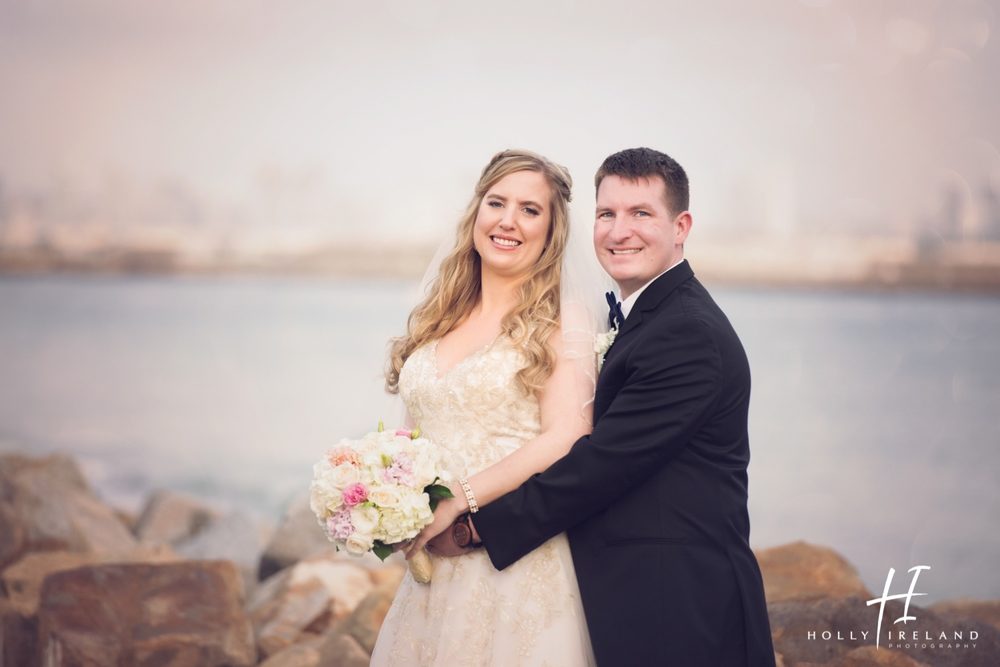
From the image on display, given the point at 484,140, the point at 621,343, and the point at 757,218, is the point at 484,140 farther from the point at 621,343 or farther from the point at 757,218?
the point at 621,343

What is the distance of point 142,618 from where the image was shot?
14.6 ft

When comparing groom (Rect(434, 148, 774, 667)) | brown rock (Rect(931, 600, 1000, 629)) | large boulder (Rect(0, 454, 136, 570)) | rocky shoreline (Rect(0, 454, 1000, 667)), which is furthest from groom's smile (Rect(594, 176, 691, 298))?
large boulder (Rect(0, 454, 136, 570))

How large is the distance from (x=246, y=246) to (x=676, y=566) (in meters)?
6.61

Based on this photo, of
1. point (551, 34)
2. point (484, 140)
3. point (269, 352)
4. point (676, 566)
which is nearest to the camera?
point (676, 566)

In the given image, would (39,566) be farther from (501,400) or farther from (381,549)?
(501,400)

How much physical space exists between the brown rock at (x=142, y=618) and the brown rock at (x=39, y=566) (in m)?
0.27

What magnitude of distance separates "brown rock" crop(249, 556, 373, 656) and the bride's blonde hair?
2.06 meters

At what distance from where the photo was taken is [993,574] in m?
6.13

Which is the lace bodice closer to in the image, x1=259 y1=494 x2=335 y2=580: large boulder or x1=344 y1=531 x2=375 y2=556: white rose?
x1=344 y1=531 x2=375 y2=556: white rose

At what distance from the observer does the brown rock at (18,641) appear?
15.6ft

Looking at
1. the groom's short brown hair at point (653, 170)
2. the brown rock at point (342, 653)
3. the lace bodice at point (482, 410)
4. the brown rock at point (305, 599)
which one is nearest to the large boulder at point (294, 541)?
the brown rock at point (305, 599)

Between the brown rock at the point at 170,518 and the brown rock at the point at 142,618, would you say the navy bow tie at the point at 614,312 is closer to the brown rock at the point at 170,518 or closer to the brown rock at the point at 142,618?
the brown rock at the point at 142,618

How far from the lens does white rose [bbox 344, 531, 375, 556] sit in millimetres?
2506

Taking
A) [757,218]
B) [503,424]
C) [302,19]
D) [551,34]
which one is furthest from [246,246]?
[503,424]
